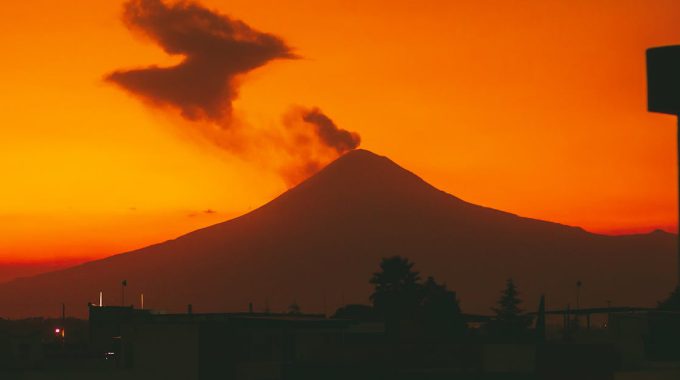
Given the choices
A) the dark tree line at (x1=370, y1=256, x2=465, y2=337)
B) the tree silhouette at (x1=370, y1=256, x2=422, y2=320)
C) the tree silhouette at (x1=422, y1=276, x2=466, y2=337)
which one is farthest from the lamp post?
the tree silhouette at (x1=370, y1=256, x2=422, y2=320)

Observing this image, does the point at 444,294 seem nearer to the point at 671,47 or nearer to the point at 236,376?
the point at 236,376

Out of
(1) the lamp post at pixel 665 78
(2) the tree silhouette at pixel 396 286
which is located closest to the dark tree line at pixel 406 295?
(2) the tree silhouette at pixel 396 286

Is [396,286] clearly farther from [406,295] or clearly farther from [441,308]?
[441,308]

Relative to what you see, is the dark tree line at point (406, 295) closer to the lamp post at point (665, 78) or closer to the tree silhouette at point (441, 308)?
the tree silhouette at point (441, 308)

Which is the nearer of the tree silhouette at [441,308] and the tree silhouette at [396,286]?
the tree silhouette at [441,308]

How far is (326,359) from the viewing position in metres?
60.2

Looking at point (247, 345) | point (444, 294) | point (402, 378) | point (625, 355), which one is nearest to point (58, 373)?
point (247, 345)

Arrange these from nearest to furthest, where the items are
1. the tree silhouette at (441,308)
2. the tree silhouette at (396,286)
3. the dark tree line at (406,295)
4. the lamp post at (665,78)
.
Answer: the lamp post at (665,78) < the tree silhouette at (441,308) < the dark tree line at (406,295) < the tree silhouette at (396,286)

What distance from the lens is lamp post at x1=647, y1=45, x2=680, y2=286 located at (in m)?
23.4

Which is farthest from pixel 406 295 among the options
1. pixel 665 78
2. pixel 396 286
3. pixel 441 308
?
pixel 665 78

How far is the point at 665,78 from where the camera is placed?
77.4 feet

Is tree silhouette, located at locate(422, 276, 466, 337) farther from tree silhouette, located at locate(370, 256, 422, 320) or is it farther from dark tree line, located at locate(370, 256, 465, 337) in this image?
tree silhouette, located at locate(370, 256, 422, 320)

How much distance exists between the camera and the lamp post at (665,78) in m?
23.4

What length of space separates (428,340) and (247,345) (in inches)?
436
